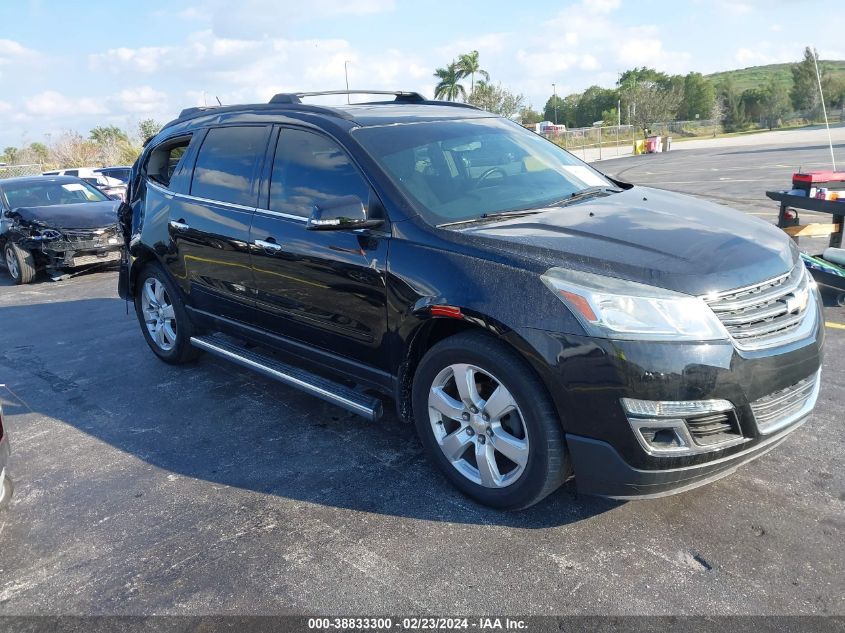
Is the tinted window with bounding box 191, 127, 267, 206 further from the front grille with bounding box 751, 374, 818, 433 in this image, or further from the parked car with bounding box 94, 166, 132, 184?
the parked car with bounding box 94, 166, 132, 184

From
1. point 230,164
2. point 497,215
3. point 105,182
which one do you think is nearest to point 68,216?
point 230,164

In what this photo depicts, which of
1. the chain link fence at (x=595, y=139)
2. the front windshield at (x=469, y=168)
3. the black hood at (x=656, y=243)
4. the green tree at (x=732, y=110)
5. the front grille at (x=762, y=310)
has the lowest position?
the front grille at (x=762, y=310)

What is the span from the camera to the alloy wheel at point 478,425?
2.97m

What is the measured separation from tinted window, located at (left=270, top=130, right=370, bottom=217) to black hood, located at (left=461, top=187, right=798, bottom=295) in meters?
0.87

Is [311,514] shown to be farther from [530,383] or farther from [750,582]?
[750,582]

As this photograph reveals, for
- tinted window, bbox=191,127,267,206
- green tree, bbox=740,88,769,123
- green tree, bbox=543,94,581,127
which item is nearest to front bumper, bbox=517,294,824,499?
tinted window, bbox=191,127,267,206

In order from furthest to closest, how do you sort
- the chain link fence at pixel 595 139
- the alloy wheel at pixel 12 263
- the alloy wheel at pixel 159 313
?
the chain link fence at pixel 595 139, the alloy wheel at pixel 12 263, the alloy wheel at pixel 159 313

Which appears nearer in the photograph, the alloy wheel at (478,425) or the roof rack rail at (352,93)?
the alloy wheel at (478,425)

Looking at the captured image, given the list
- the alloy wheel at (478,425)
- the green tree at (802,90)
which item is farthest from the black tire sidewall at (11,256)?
the green tree at (802,90)

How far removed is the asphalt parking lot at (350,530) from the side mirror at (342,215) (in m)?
1.33

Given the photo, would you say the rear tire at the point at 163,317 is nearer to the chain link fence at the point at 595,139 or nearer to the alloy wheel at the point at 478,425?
the alloy wheel at the point at 478,425

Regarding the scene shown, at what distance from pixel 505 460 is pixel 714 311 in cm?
117

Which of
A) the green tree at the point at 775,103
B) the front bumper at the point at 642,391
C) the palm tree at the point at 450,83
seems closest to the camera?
the front bumper at the point at 642,391

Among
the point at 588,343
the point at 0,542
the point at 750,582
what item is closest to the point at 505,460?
the point at 588,343
